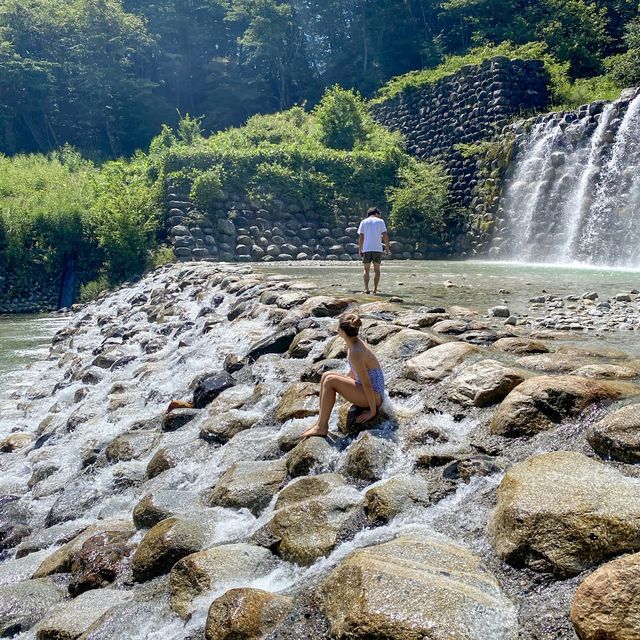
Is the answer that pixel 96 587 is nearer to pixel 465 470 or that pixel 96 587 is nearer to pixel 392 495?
pixel 392 495

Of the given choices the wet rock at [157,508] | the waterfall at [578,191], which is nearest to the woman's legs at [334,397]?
the wet rock at [157,508]

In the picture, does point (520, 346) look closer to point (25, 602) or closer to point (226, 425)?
point (226, 425)

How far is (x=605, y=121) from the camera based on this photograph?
645 inches

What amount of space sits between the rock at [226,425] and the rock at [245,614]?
7.84 feet

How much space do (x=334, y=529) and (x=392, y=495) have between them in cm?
32

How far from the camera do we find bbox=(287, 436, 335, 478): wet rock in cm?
378

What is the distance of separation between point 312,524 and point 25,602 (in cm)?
165

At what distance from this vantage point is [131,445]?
5.44m

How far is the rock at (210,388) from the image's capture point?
19.3 ft

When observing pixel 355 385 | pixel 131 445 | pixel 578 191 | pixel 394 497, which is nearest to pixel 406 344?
pixel 355 385

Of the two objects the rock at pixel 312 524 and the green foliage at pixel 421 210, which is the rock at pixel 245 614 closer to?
the rock at pixel 312 524

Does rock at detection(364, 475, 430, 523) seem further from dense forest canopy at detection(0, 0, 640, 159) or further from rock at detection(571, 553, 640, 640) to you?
dense forest canopy at detection(0, 0, 640, 159)

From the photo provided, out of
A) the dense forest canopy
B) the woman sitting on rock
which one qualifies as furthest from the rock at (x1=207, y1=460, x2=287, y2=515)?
the dense forest canopy

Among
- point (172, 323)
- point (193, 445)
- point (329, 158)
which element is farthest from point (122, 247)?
point (193, 445)
